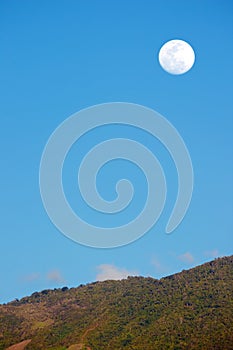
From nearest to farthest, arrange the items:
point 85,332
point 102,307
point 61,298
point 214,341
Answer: point 214,341 → point 85,332 → point 102,307 → point 61,298

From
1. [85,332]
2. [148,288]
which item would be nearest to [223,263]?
[148,288]

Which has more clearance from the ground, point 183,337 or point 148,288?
point 148,288

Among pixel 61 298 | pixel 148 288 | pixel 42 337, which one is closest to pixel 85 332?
pixel 42 337

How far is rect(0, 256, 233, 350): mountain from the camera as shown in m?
91.9

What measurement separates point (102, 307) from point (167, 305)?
57.5 ft

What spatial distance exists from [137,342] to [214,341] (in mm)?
15707

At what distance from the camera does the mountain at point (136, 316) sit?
91938 millimetres

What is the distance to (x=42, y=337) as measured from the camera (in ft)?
355

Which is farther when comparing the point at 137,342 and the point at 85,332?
the point at 85,332

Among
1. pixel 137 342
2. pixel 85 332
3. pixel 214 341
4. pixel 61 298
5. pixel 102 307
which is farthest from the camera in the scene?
pixel 61 298

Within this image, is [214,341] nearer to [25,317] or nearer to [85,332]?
[85,332]

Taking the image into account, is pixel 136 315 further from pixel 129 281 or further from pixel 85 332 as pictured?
pixel 129 281

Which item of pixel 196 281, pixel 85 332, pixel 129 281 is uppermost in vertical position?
pixel 129 281

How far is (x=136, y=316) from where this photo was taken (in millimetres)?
111062
